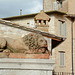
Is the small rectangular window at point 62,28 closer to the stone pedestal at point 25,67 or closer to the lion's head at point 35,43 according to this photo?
the lion's head at point 35,43

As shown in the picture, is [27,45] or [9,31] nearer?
[27,45]

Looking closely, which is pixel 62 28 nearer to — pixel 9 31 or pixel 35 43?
pixel 9 31

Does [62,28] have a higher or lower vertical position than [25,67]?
higher

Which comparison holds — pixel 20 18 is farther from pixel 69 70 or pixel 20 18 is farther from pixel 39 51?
pixel 39 51

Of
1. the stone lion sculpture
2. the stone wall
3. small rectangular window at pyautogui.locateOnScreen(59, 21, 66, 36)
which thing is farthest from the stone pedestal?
small rectangular window at pyautogui.locateOnScreen(59, 21, 66, 36)

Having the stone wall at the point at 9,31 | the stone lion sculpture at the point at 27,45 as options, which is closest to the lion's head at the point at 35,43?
the stone lion sculpture at the point at 27,45

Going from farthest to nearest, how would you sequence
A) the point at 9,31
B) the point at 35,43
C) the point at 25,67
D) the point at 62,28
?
the point at 62,28, the point at 9,31, the point at 35,43, the point at 25,67

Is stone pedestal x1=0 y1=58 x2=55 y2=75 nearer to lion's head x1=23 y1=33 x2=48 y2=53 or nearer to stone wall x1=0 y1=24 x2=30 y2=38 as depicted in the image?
lion's head x1=23 y1=33 x2=48 y2=53

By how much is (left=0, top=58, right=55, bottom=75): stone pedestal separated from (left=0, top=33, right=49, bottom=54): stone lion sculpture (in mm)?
408

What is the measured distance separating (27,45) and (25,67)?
2.31 feet

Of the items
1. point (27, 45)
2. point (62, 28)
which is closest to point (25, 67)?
point (27, 45)

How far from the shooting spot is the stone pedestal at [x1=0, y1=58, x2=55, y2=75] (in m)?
5.03

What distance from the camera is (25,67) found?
505cm

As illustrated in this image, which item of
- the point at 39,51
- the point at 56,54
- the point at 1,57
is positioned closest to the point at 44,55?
the point at 39,51
